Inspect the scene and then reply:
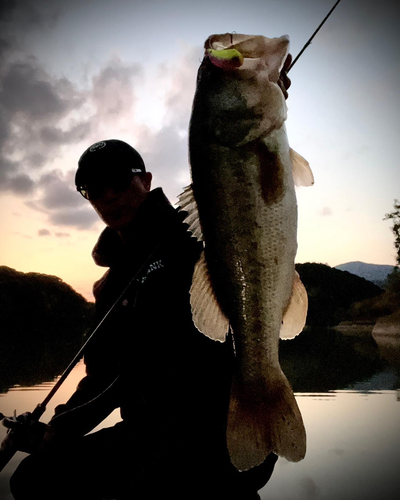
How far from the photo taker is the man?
2.40m

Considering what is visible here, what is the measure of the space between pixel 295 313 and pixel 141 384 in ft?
5.46

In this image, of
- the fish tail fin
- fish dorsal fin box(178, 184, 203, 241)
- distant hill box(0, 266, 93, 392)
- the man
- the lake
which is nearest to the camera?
the fish tail fin

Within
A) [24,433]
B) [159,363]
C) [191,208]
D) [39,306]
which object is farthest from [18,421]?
[39,306]

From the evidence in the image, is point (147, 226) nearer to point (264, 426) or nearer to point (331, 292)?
point (264, 426)

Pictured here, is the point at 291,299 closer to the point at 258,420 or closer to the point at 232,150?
the point at 258,420

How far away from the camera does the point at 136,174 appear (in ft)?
10.5

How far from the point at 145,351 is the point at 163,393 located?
357 millimetres

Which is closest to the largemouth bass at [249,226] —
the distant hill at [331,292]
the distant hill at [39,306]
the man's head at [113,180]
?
the man's head at [113,180]

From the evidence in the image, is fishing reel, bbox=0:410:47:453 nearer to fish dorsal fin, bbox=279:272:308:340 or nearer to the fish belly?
the fish belly

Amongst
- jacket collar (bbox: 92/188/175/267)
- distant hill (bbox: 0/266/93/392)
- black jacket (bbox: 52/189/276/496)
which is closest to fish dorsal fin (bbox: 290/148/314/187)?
black jacket (bbox: 52/189/276/496)

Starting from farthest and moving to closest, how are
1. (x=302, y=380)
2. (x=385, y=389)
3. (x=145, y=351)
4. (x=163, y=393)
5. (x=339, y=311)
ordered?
(x=339, y=311), (x=302, y=380), (x=385, y=389), (x=145, y=351), (x=163, y=393)

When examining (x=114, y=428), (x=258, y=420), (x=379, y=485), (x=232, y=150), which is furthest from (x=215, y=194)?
(x=379, y=485)

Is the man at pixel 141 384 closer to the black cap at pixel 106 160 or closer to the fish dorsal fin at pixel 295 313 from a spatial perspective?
the black cap at pixel 106 160

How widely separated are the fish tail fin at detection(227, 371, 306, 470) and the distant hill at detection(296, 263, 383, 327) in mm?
50001
